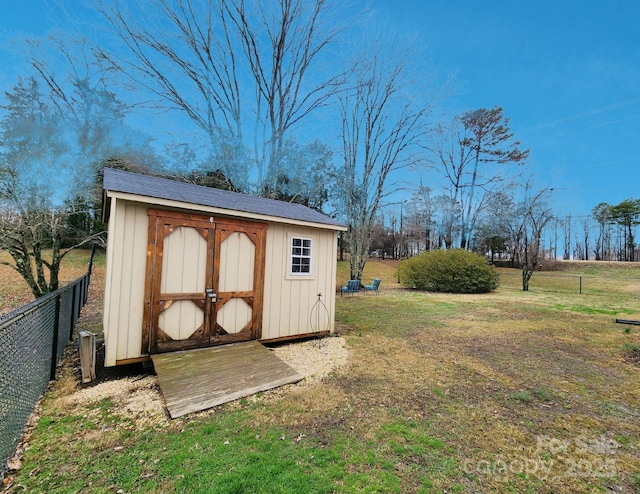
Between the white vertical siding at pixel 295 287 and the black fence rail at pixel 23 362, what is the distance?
2.87 metres

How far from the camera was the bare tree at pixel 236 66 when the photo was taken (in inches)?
433

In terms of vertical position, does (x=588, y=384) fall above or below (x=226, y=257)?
below

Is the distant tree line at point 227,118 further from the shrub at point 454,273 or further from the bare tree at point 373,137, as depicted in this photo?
the shrub at point 454,273

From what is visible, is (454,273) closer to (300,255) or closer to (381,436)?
(300,255)

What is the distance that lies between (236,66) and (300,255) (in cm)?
1128

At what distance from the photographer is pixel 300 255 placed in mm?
5531

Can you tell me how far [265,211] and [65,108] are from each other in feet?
38.5

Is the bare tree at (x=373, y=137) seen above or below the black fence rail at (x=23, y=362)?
above

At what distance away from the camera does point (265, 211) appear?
504 cm

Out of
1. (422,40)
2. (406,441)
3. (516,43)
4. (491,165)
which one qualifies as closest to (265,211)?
(406,441)

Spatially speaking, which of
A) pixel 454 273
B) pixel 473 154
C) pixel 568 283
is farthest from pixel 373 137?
pixel 568 283

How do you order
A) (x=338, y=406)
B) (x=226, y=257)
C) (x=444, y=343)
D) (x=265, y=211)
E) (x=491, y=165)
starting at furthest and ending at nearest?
(x=491, y=165), (x=444, y=343), (x=265, y=211), (x=226, y=257), (x=338, y=406)

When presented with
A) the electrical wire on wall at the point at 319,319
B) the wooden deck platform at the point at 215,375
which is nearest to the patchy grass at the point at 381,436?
the wooden deck platform at the point at 215,375

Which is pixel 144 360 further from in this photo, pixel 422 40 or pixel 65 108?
pixel 422 40
